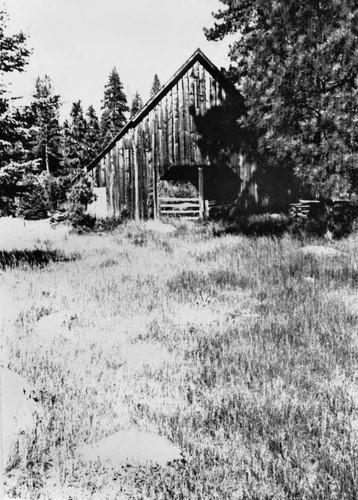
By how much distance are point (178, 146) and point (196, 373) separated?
42.0ft

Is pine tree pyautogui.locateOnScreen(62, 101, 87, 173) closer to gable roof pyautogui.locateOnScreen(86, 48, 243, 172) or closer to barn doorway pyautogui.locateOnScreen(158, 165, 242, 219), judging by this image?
gable roof pyautogui.locateOnScreen(86, 48, 243, 172)

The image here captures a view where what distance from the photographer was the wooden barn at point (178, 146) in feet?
51.7

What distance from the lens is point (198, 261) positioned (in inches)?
380

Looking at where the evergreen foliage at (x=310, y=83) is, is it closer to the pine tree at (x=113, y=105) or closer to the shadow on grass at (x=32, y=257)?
the pine tree at (x=113, y=105)

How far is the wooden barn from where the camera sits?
15.8 m

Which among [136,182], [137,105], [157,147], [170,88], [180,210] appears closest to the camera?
[170,88]

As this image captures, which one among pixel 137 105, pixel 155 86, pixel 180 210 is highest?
pixel 137 105

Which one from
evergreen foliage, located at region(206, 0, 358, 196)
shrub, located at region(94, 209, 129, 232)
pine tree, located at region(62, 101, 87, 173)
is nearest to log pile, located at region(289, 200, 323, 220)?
evergreen foliage, located at region(206, 0, 358, 196)

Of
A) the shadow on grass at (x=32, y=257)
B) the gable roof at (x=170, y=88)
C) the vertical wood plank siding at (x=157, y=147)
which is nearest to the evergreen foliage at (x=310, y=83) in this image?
the gable roof at (x=170, y=88)

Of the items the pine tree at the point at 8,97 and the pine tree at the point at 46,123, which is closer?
the pine tree at the point at 8,97

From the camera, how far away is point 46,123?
820 centimetres

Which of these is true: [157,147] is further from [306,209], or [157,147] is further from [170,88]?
[306,209]

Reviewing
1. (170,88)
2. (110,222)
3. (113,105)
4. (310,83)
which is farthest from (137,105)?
(310,83)

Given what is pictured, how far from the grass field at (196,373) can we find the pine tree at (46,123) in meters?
2.37
